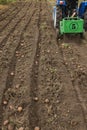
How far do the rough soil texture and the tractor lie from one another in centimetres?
38

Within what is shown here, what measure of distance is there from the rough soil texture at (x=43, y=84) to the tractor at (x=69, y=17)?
0.38 meters

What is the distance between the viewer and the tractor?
709cm

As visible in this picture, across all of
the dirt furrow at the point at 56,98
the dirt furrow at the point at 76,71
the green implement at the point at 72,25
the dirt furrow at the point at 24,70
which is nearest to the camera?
the dirt furrow at the point at 56,98

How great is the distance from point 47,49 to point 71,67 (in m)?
1.32

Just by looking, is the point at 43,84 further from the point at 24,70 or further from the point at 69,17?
the point at 69,17

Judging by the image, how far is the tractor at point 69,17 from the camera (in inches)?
279

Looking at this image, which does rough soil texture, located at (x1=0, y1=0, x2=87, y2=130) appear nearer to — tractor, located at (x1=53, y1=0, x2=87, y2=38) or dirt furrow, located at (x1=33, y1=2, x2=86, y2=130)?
dirt furrow, located at (x1=33, y1=2, x2=86, y2=130)

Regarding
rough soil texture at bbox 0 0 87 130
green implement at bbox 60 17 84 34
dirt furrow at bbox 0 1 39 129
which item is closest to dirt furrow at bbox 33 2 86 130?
rough soil texture at bbox 0 0 87 130

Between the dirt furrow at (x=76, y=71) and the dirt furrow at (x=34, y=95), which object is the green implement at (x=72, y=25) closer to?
the dirt furrow at (x=76, y=71)

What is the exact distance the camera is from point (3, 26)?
9531 millimetres

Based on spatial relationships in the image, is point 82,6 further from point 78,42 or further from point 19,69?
point 19,69

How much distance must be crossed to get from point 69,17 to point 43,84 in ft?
11.5

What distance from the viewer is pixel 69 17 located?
7.44 metres

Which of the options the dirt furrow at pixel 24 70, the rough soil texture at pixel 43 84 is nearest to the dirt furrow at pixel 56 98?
the rough soil texture at pixel 43 84
